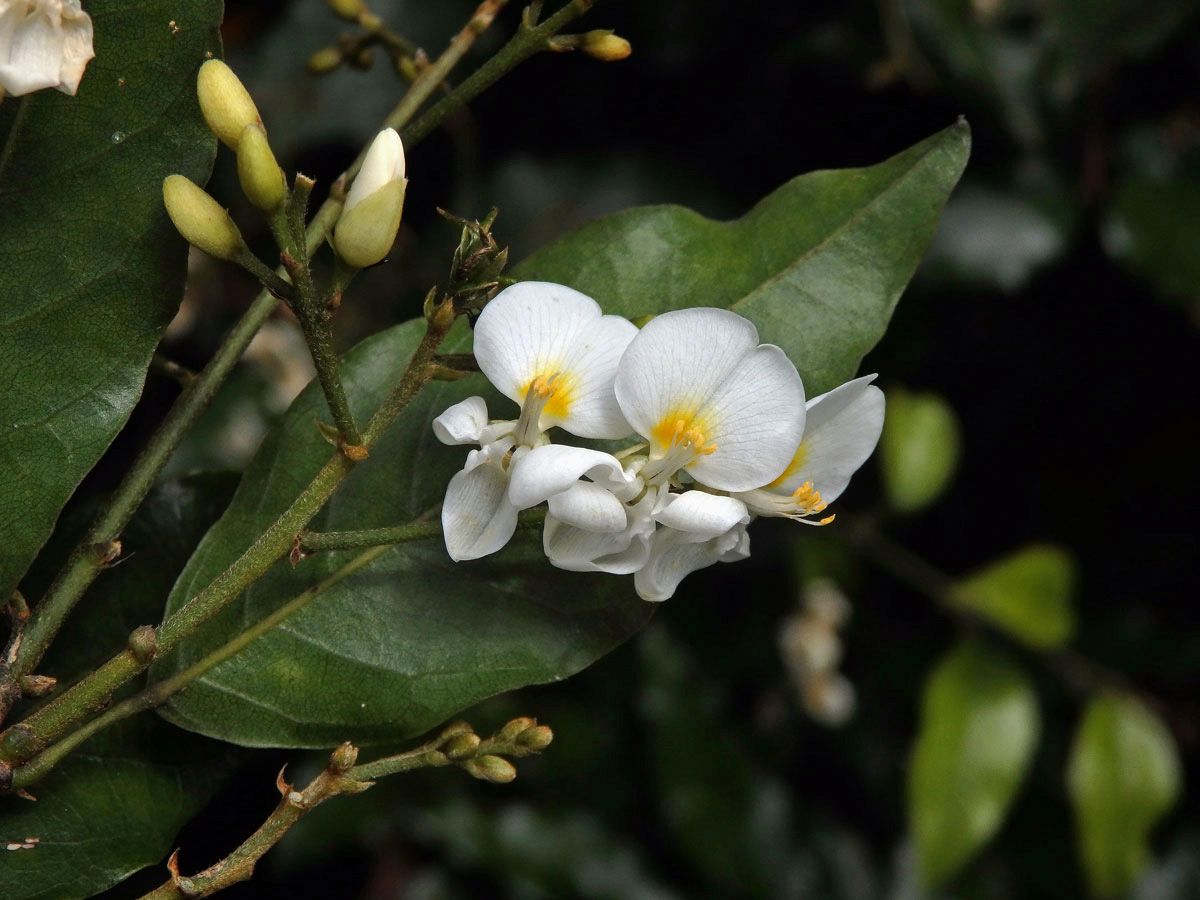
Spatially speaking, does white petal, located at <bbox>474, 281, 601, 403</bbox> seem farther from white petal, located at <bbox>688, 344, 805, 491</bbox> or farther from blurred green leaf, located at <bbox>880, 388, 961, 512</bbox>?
blurred green leaf, located at <bbox>880, 388, 961, 512</bbox>

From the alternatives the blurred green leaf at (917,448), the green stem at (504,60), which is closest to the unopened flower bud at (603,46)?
the green stem at (504,60)

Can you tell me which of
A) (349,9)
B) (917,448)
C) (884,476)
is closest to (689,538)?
(349,9)

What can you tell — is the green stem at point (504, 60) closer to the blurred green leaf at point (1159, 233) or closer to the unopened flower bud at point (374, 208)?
the unopened flower bud at point (374, 208)

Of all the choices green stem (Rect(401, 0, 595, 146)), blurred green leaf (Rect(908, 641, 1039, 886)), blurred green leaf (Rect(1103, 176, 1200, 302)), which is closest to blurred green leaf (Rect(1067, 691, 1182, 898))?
blurred green leaf (Rect(908, 641, 1039, 886))

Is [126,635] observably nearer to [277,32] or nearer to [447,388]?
[447,388]

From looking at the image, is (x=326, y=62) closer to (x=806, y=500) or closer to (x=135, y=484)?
(x=135, y=484)

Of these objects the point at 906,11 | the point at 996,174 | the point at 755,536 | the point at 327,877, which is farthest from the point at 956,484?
the point at 327,877

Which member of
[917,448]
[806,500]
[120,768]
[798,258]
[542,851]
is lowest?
[542,851]
